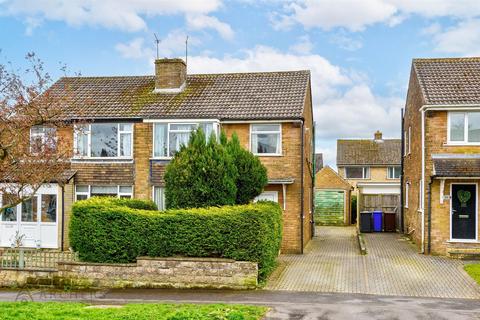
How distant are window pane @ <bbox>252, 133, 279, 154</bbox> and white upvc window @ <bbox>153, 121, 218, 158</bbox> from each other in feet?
5.53

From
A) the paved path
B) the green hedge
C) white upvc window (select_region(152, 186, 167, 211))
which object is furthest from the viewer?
white upvc window (select_region(152, 186, 167, 211))

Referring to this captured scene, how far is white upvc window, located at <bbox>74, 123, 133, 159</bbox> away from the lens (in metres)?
24.4

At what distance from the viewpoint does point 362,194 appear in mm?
33844

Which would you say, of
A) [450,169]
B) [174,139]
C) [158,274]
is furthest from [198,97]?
[158,274]

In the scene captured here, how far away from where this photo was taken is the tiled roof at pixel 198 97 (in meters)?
24.0

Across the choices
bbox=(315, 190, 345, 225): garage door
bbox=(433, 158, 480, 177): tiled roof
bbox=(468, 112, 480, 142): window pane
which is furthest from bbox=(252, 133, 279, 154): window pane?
bbox=(315, 190, 345, 225): garage door

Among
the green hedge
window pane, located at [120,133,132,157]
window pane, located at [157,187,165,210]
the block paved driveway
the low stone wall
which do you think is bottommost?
the block paved driveway

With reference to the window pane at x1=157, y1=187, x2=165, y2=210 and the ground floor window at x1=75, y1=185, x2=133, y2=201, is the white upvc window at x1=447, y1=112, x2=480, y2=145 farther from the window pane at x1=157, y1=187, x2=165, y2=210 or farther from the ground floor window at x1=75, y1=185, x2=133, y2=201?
the ground floor window at x1=75, y1=185, x2=133, y2=201

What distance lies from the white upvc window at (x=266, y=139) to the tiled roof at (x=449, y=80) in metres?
5.90

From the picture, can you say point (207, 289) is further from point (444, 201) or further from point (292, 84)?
point (292, 84)

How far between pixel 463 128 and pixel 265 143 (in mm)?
7619

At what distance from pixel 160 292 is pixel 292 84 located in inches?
531

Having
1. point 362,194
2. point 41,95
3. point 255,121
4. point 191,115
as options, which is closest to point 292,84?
point 255,121

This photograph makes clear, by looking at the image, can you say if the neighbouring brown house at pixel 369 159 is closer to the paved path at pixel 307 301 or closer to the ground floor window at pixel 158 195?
the ground floor window at pixel 158 195
